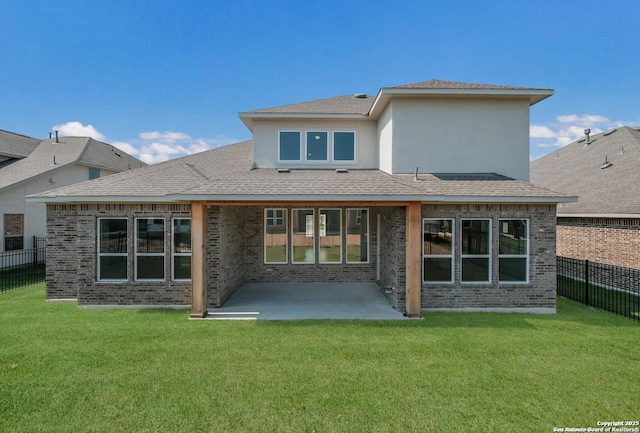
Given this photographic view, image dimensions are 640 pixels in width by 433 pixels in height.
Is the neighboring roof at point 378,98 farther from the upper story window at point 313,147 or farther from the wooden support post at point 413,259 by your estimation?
the wooden support post at point 413,259

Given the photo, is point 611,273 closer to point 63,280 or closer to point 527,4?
point 527,4

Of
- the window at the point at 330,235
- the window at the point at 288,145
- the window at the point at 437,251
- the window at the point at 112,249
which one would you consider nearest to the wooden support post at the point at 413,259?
the window at the point at 437,251

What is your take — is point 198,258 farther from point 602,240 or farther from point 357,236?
point 602,240

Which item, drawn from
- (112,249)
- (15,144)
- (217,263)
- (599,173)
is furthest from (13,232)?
(599,173)

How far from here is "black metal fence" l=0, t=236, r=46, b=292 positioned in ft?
40.3

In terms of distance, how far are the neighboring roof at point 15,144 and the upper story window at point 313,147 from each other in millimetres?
16823

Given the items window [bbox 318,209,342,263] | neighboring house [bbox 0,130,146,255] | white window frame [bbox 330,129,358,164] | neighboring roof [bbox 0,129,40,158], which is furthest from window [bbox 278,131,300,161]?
neighboring roof [bbox 0,129,40,158]

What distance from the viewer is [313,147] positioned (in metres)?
12.3

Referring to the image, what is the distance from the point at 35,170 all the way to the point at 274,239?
1427 centimetres

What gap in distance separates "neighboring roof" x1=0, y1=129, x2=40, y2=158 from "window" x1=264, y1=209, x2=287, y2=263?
16.7 meters

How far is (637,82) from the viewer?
1902 cm

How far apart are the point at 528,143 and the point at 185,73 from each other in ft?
56.2

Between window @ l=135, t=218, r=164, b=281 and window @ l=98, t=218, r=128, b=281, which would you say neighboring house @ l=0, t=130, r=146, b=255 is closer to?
window @ l=98, t=218, r=128, b=281

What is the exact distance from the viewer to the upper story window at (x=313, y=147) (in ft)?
40.4
